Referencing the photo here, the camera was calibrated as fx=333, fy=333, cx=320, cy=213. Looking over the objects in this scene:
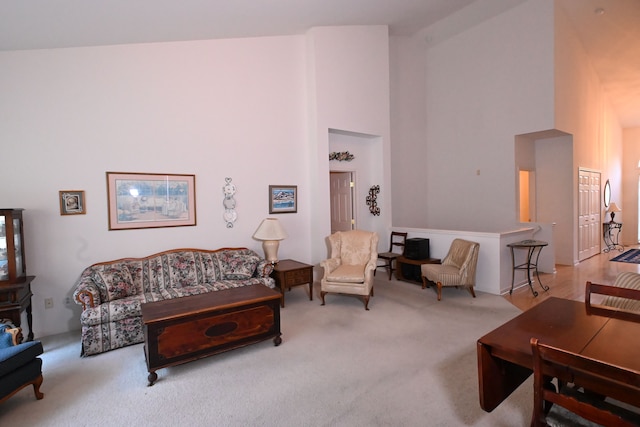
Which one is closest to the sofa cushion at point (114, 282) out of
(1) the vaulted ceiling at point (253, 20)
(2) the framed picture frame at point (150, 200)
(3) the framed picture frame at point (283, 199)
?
(2) the framed picture frame at point (150, 200)

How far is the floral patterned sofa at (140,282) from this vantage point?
3246 millimetres

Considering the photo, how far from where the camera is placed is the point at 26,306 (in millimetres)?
3330

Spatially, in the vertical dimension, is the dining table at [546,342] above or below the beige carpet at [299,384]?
above

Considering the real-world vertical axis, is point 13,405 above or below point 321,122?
below

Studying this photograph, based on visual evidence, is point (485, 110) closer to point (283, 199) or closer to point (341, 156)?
point (341, 156)

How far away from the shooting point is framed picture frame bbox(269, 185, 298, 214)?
17.5 ft

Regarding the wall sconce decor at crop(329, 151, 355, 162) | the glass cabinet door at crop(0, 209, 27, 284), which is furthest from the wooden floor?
the glass cabinet door at crop(0, 209, 27, 284)

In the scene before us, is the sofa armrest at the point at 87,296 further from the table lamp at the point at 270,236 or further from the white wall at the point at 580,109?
the white wall at the point at 580,109

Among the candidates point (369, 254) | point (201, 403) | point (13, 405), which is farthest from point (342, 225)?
point (13, 405)

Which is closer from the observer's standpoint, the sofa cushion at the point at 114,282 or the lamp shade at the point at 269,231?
the sofa cushion at the point at 114,282

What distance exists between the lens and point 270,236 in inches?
189

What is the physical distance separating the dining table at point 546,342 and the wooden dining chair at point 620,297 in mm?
58

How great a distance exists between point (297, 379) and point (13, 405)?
207 centimetres

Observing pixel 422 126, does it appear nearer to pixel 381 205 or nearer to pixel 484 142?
pixel 484 142
